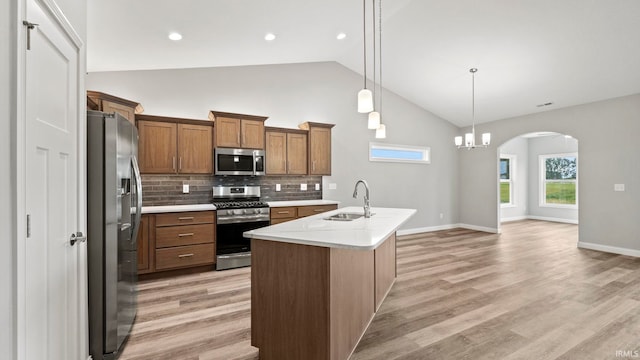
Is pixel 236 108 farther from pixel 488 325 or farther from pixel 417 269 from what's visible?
pixel 488 325

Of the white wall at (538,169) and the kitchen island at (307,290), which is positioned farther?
the white wall at (538,169)

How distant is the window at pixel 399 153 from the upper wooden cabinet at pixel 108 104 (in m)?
4.26

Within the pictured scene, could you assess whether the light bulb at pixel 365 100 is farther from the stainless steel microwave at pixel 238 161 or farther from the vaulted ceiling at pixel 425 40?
the stainless steel microwave at pixel 238 161

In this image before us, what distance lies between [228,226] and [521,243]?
552cm

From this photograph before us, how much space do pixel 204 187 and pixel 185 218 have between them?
0.78 meters

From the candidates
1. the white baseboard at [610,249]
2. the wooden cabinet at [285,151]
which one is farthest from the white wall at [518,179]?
the wooden cabinet at [285,151]

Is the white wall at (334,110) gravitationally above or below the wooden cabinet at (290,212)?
above

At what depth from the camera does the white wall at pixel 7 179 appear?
1.07 metres

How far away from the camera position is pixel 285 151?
4.76 metres

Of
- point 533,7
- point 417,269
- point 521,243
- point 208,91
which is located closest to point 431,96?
point 533,7

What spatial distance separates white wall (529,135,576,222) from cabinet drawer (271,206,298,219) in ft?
27.0

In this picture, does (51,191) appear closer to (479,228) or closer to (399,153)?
(399,153)

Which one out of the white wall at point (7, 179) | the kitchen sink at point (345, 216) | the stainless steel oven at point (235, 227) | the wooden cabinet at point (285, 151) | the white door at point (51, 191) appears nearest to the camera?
the white wall at point (7, 179)

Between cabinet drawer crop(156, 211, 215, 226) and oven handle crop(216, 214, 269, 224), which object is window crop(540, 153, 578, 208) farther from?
cabinet drawer crop(156, 211, 215, 226)
